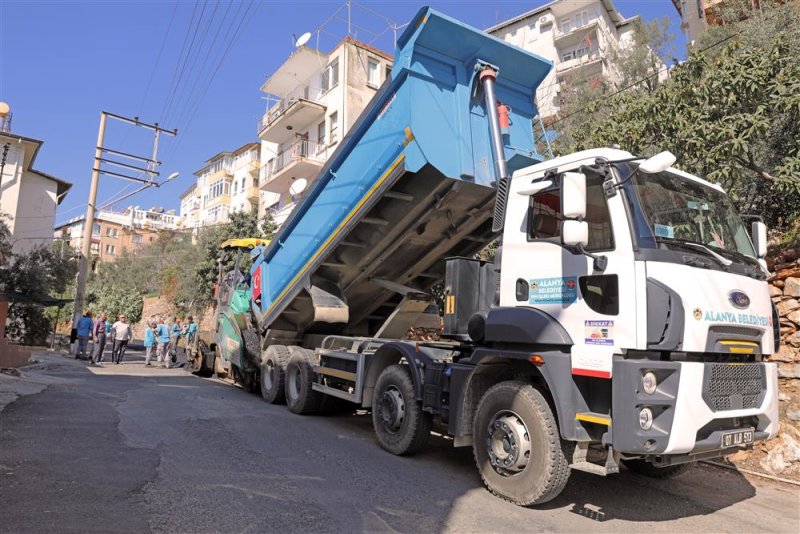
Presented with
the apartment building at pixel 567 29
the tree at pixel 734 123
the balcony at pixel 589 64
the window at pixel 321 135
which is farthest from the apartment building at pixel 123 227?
the tree at pixel 734 123

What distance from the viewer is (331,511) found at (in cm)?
410

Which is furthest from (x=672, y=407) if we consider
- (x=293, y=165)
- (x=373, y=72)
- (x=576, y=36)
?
(x=576, y=36)

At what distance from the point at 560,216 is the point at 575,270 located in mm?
447

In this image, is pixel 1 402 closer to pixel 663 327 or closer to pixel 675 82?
pixel 663 327

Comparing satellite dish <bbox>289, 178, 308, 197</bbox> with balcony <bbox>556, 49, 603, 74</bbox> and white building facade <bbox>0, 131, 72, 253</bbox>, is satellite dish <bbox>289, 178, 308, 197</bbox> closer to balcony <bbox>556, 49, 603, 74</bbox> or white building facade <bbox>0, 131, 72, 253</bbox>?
balcony <bbox>556, 49, 603, 74</bbox>

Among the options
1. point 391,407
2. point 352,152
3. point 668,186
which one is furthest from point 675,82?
point 391,407

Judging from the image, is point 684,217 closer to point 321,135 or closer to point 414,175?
point 414,175

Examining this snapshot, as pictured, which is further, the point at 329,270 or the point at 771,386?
the point at 329,270

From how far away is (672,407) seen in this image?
12.3ft

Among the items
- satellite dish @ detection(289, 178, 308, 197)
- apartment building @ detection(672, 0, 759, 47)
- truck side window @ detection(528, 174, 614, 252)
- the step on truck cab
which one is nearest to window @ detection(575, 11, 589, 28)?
apartment building @ detection(672, 0, 759, 47)

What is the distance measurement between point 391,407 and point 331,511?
79.3 inches

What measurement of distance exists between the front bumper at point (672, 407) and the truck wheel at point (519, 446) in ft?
1.76

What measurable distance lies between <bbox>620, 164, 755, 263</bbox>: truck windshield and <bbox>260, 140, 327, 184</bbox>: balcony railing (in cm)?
2414

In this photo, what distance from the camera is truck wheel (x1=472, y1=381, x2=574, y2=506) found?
4.18 meters
